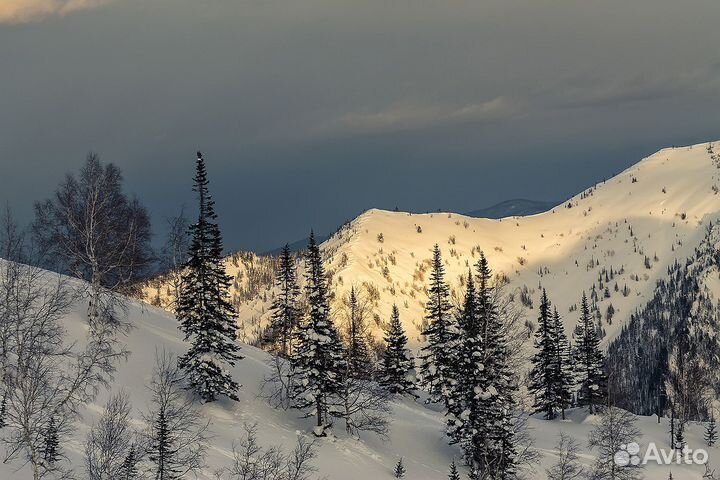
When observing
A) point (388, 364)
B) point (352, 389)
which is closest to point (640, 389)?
point (388, 364)

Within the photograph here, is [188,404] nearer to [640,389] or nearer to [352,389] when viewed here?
[352,389]

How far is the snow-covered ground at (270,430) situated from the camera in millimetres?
42062

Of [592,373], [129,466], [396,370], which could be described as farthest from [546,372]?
[129,466]

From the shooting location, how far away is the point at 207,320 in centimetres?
4878

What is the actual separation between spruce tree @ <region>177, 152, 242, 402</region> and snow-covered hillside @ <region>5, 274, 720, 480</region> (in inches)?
73.3

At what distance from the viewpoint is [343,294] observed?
184625mm

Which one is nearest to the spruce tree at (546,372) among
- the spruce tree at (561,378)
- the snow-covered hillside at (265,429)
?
the spruce tree at (561,378)

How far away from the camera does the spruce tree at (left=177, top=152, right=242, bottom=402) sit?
47188mm

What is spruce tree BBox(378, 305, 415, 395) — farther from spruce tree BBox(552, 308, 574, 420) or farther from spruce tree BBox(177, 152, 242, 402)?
spruce tree BBox(177, 152, 242, 402)

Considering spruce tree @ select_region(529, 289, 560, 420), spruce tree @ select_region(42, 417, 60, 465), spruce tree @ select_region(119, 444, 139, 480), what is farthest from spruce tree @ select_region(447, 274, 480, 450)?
spruce tree @ select_region(529, 289, 560, 420)

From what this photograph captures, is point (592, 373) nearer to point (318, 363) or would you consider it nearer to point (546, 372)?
point (546, 372)

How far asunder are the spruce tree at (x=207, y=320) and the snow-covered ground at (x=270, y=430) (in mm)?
1860

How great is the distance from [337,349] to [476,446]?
505 inches

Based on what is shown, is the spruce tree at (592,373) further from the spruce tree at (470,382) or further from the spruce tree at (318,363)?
the spruce tree at (318,363)
